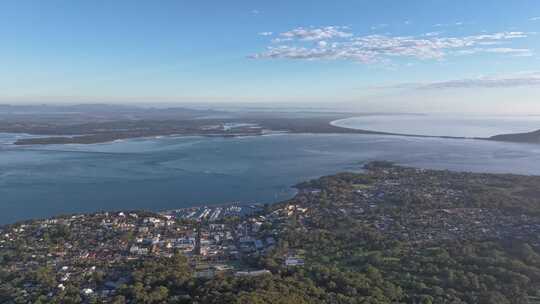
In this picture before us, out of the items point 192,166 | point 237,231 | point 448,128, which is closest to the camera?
point 237,231

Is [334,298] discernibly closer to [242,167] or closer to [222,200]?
[222,200]

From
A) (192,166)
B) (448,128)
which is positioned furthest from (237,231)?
(448,128)

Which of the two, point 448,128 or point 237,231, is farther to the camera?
point 448,128

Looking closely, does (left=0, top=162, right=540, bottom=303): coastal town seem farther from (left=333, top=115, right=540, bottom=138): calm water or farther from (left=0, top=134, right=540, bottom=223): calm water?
(left=333, top=115, right=540, bottom=138): calm water

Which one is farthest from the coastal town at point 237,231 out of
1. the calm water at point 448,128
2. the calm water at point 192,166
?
the calm water at point 448,128

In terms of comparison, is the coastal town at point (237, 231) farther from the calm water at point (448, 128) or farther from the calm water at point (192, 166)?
the calm water at point (448, 128)

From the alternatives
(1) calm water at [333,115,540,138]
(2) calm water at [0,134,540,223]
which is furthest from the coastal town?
(1) calm water at [333,115,540,138]

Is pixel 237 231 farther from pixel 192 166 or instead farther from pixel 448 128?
pixel 448 128
